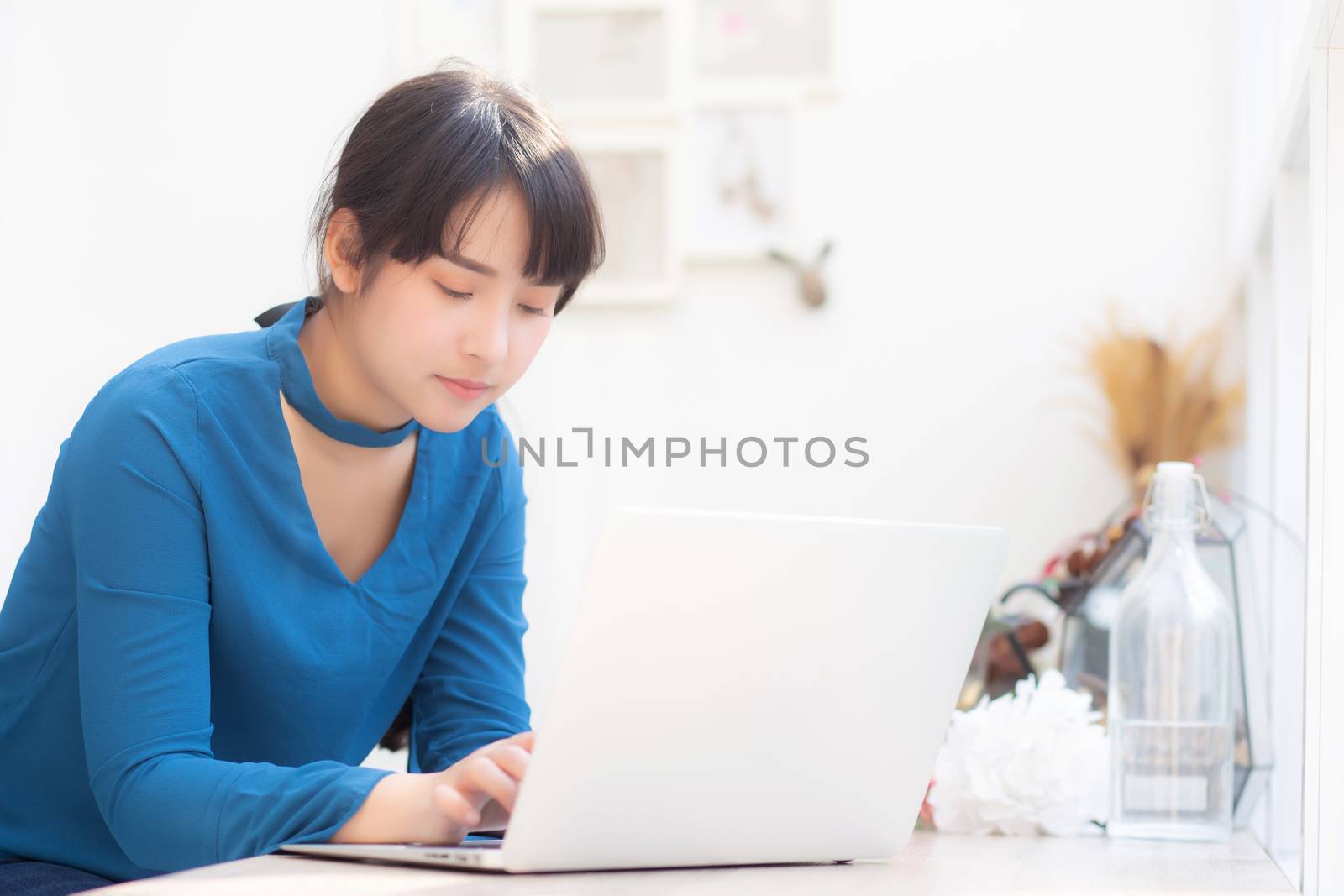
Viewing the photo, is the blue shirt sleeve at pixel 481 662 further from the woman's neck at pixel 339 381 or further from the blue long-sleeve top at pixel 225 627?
the woman's neck at pixel 339 381

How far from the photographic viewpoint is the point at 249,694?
1.06 m

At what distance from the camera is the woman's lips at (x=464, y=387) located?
1.04 m

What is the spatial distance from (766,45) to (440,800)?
2.03m

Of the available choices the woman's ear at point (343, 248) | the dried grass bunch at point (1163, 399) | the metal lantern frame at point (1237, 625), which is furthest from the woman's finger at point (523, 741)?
the dried grass bunch at point (1163, 399)

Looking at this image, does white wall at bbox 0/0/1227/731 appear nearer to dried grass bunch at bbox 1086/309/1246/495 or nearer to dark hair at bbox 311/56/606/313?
dried grass bunch at bbox 1086/309/1246/495

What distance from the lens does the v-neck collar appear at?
3.53 ft

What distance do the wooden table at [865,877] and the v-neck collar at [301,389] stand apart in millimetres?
408

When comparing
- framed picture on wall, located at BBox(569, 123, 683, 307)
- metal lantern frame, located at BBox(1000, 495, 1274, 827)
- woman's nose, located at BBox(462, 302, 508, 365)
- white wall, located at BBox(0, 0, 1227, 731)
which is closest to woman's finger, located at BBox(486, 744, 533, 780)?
woman's nose, located at BBox(462, 302, 508, 365)

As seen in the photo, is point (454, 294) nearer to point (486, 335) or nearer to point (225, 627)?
point (486, 335)

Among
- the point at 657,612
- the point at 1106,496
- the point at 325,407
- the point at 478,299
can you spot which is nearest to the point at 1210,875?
the point at 657,612

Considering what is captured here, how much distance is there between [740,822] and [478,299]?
44 cm

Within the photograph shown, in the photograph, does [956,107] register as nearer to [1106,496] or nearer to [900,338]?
[900,338]

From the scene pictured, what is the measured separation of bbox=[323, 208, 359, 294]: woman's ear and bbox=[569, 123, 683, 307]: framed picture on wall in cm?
146
